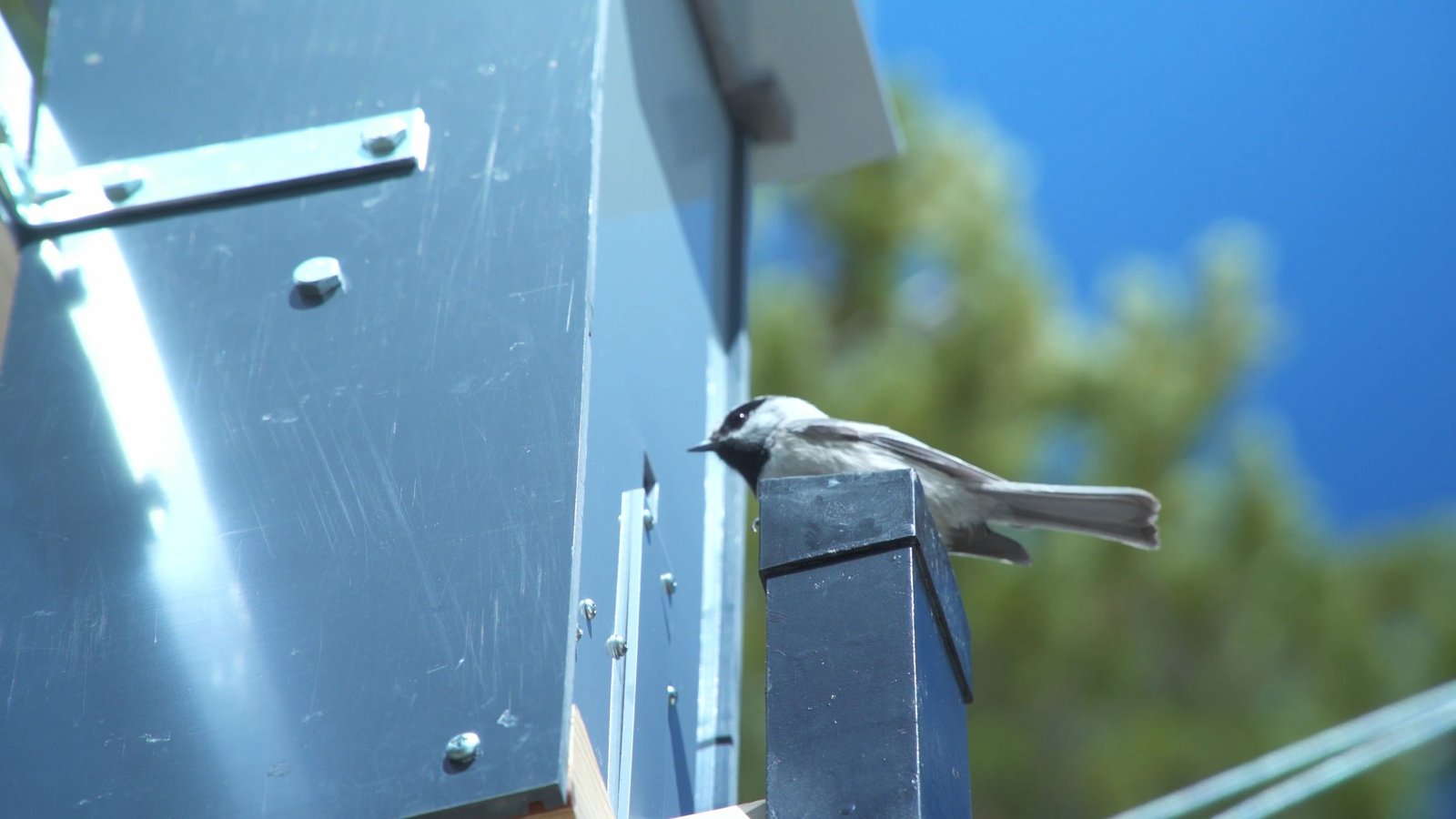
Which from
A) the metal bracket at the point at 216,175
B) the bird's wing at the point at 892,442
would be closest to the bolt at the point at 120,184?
the metal bracket at the point at 216,175

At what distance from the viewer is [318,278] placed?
1.67m

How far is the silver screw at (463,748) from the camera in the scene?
130 cm

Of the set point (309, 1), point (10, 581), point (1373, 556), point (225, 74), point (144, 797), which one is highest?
point (1373, 556)

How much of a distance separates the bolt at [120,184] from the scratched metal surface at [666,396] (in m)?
0.52

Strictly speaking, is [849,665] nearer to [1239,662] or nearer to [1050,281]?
[1239,662]

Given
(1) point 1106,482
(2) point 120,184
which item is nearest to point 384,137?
(2) point 120,184

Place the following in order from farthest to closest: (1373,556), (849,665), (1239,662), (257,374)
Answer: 1. (1373,556)
2. (1239,662)
3. (257,374)
4. (849,665)

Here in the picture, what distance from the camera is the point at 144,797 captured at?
1.34m

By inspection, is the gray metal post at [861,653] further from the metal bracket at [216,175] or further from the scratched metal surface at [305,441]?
the metal bracket at [216,175]

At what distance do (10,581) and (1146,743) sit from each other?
4.43m

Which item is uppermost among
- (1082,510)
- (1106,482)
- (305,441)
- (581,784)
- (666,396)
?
(1106,482)

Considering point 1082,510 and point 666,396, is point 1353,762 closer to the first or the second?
point 1082,510

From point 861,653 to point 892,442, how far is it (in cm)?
132

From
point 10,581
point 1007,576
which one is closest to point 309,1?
point 10,581
